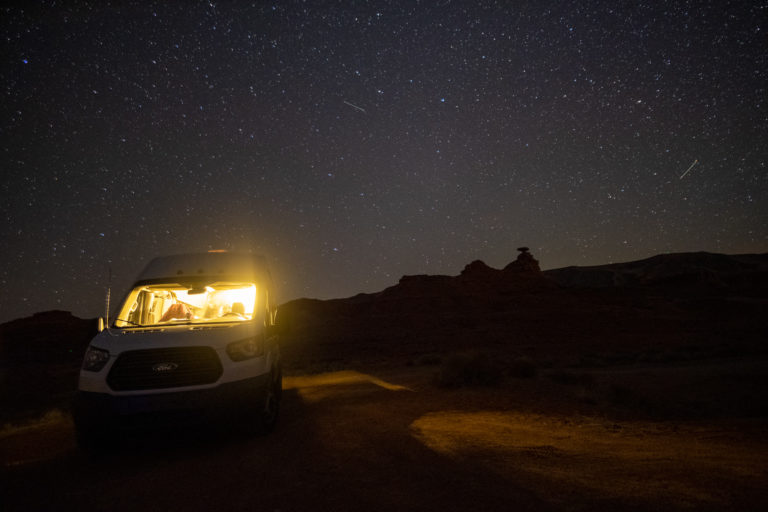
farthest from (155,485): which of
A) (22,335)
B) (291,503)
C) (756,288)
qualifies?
Answer: (756,288)

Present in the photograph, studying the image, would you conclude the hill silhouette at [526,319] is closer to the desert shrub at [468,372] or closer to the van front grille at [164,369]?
the desert shrub at [468,372]

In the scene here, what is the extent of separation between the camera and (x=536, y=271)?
6494 cm

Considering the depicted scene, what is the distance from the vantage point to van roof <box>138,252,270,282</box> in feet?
22.9

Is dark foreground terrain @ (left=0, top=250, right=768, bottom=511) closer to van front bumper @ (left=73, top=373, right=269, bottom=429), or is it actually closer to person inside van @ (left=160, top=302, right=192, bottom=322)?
van front bumper @ (left=73, top=373, right=269, bottom=429)

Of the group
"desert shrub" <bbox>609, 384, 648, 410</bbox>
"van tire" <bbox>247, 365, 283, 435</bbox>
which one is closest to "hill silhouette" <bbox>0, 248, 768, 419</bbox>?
"desert shrub" <bbox>609, 384, 648, 410</bbox>

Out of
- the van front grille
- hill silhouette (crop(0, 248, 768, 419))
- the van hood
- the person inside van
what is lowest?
hill silhouette (crop(0, 248, 768, 419))

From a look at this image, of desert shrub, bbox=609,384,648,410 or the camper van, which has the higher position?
the camper van

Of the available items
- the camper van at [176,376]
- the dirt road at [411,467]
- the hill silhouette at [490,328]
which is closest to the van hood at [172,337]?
the camper van at [176,376]

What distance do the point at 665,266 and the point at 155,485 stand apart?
4885 inches

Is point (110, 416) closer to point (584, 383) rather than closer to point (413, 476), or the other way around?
point (413, 476)

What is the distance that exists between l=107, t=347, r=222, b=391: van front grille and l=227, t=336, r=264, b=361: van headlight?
0.67 ft

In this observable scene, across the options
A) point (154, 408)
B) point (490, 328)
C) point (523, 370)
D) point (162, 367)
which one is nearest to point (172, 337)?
point (162, 367)

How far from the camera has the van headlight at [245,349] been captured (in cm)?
518

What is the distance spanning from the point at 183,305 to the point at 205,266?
2.78ft
